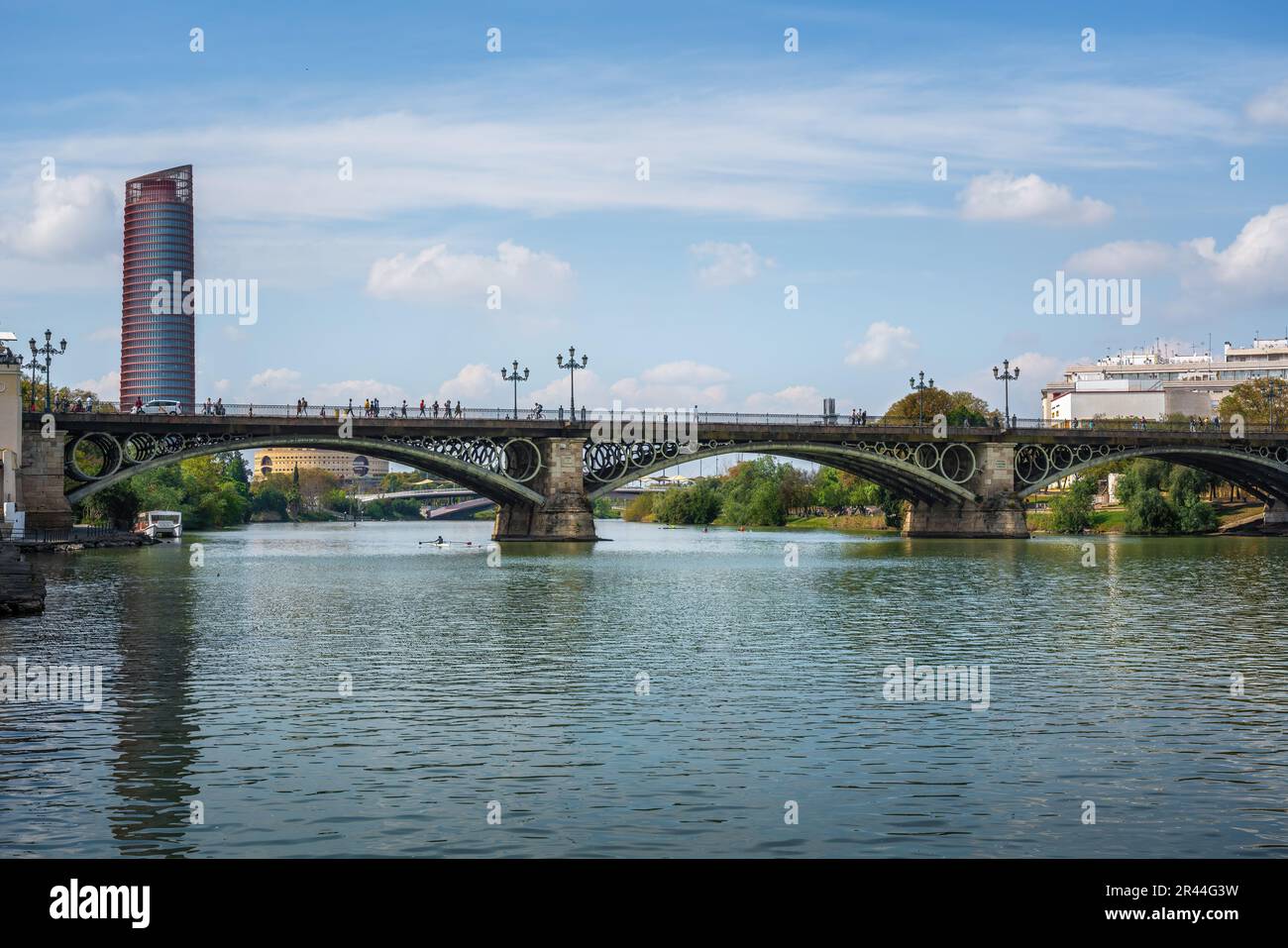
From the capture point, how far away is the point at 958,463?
112062mm

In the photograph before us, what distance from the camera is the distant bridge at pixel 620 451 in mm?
87750

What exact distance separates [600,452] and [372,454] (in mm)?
16229

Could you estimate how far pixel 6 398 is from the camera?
81.8 m

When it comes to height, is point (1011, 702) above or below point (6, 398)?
below

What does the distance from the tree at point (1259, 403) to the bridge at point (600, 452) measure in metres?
32.7

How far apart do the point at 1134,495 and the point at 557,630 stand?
101045 millimetres

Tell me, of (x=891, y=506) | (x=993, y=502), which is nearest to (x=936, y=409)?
(x=891, y=506)

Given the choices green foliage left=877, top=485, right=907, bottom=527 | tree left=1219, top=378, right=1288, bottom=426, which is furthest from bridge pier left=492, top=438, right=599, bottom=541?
tree left=1219, top=378, right=1288, bottom=426

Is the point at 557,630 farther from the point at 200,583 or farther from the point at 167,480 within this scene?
the point at 167,480

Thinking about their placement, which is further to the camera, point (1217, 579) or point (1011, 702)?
point (1217, 579)

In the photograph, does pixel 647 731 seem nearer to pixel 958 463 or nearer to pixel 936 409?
pixel 958 463

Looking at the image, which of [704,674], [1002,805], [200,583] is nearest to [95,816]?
[1002,805]

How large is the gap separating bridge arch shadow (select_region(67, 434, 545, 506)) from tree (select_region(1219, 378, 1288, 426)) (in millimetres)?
88631

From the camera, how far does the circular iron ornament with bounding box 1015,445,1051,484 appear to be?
11303 cm
